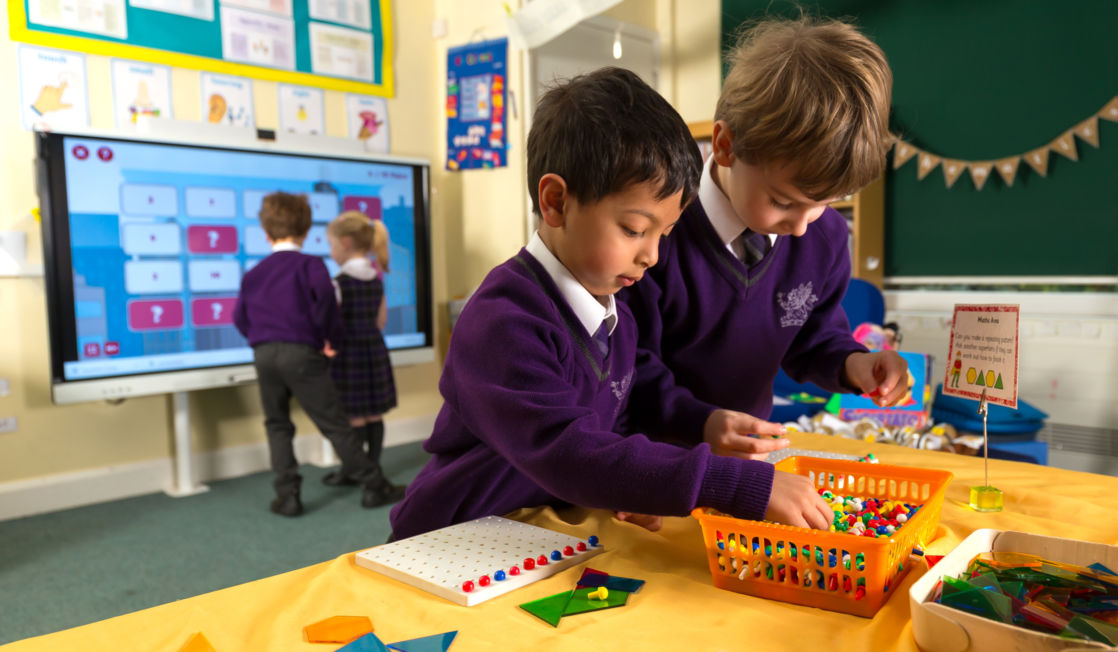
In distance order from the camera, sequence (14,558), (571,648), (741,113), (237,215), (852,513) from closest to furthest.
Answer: (571,648) < (852,513) < (741,113) < (14,558) < (237,215)

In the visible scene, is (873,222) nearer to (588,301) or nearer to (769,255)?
(769,255)

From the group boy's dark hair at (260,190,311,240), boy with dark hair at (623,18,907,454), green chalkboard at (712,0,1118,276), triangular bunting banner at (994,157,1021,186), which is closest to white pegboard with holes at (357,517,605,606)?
boy with dark hair at (623,18,907,454)

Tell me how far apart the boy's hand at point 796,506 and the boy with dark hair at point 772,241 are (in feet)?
0.66

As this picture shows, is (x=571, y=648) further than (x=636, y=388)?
No

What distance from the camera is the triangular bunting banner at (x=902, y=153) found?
10.8ft

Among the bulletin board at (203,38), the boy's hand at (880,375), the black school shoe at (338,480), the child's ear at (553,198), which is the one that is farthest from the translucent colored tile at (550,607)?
the bulletin board at (203,38)

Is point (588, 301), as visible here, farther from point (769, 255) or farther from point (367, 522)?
point (367, 522)

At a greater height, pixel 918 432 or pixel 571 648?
pixel 571 648

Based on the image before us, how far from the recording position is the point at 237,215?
335cm

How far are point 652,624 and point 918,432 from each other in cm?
Result: 194

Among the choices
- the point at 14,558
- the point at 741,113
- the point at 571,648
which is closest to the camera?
the point at 571,648

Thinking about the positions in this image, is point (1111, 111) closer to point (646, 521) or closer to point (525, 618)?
point (646, 521)

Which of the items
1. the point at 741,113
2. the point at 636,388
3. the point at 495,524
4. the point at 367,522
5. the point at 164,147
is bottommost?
the point at 367,522

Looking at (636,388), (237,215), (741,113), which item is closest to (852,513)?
(636,388)
